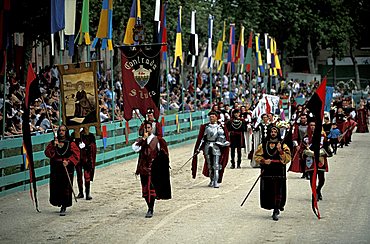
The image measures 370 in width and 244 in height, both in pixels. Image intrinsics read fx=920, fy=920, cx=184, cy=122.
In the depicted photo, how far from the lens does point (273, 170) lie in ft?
52.4

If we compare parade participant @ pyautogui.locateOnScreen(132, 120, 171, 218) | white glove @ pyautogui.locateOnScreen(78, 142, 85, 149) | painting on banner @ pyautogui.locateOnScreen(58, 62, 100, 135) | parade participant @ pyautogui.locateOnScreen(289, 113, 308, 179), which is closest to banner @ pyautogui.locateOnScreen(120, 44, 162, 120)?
painting on banner @ pyautogui.locateOnScreen(58, 62, 100, 135)

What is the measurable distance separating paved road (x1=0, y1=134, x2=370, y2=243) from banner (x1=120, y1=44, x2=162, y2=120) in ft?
6.44

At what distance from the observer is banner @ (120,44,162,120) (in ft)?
63.0

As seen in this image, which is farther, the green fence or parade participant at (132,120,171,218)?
the green fence

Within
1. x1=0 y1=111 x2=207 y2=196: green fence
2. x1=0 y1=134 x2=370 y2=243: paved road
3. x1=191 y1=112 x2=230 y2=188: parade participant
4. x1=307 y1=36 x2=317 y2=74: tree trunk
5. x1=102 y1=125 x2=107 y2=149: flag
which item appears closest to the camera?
x1=0 y1=134 x2=370 y2=243: paved road

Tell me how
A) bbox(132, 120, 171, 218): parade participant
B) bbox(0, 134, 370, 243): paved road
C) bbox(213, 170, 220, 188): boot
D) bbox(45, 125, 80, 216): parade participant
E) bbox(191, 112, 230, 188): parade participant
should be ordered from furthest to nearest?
bbox(191, 112, 230, 188): parade participant
bbox(213, 170, 220, 188): boot
bbox(45, 125, 80, 216): parade participant
bbox(132, 120, 171, 218): parade participant
bbox(0, 134, 370, 243): paved road

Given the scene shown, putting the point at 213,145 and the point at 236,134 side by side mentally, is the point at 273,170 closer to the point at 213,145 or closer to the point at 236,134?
the point at 213,145

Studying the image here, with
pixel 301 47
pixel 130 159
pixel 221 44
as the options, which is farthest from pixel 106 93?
pixel 301 47

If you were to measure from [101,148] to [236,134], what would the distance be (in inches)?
152

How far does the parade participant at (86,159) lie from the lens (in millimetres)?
18906

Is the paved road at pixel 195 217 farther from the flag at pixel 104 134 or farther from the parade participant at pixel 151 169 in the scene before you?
the flag at pixel 104 134

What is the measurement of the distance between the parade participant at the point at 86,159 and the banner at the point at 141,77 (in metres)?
1.13

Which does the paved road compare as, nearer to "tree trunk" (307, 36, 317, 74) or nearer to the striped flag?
the striped flag

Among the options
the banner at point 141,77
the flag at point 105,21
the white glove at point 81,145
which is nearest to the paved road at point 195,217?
the white glove at point 81,145
